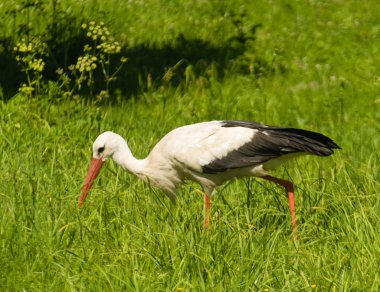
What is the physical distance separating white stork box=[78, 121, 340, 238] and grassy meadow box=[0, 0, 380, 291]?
142 mm

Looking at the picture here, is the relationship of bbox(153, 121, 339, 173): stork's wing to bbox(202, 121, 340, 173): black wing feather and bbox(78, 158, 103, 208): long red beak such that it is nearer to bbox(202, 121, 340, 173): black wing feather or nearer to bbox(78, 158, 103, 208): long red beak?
bbox(202, 121, 340, 173): black wing feather

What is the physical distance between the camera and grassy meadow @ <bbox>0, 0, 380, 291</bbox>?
5.54m

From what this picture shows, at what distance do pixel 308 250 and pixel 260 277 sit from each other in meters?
0.74

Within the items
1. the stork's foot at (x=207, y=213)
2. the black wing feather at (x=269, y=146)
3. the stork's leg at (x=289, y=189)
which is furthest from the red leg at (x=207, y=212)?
the stork's leg at (x=289, y=189)

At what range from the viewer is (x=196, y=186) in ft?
24.9

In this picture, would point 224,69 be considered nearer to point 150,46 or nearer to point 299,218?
point 150,46

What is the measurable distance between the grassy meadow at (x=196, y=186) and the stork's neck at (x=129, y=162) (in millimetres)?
101

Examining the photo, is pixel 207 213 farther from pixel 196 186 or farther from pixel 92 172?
pixel 196 186

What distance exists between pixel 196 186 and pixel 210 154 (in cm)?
60

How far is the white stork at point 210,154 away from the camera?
6.91 metres

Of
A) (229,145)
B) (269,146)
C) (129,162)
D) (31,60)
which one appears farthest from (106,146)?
(31,60)

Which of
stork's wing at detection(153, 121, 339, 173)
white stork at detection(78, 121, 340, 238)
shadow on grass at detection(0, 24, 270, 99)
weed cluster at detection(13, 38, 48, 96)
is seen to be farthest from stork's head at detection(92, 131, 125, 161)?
shadow on grass at detection(0, 24, 270, 99)

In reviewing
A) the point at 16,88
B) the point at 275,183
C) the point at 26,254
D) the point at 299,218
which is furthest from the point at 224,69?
the point at 26,254

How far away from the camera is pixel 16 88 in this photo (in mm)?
9852
